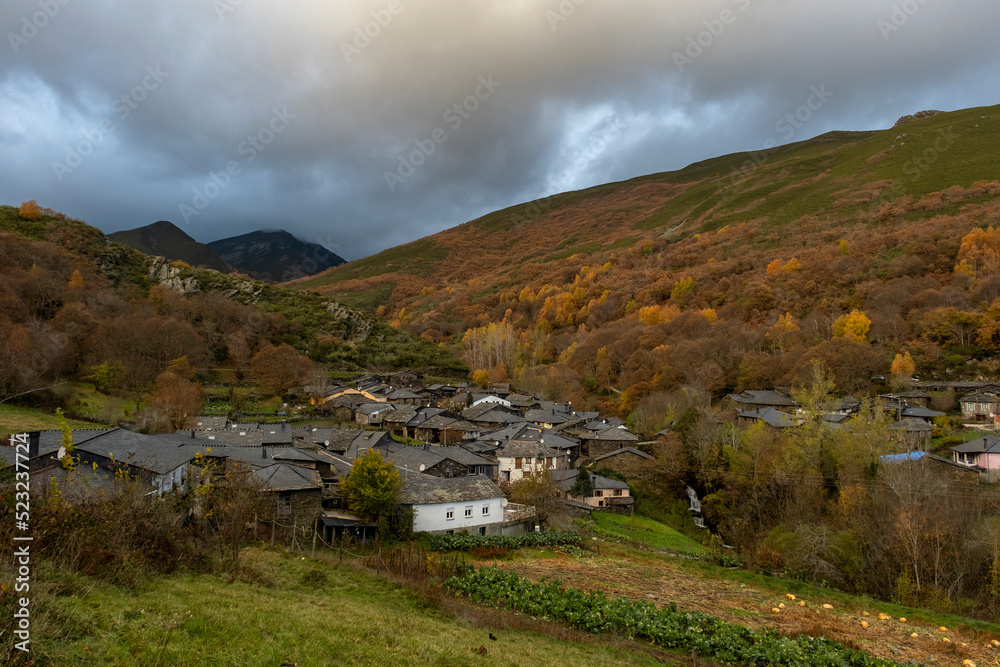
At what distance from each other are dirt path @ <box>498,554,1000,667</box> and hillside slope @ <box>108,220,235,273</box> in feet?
511

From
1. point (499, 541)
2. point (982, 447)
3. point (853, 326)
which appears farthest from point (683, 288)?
point (499, 541)

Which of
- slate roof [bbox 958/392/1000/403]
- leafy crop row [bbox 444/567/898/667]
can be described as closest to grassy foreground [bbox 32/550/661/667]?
leafy crop row [bbox 444/567/898/667]

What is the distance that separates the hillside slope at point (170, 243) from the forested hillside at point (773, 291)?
133 ft

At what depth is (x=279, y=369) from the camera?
2314 inches

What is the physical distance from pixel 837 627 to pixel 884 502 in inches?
572

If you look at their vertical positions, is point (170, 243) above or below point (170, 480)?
above

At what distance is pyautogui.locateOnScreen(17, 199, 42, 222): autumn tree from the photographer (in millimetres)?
77000

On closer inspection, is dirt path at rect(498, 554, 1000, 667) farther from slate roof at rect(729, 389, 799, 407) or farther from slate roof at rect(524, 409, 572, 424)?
slate roof at rect(729, 389, 799, 407)

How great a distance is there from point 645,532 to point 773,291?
6407 cm

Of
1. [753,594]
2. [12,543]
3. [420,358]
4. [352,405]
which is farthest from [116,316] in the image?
[753,594]

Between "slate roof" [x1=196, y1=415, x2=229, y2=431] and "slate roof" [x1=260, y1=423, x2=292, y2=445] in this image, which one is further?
"slate roof" [x1=196, y1=415, x2=229, y2=431]

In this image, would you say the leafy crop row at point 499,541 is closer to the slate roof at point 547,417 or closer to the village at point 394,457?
the village at point 394,457

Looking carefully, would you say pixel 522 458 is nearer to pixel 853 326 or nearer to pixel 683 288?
pixel 853 326

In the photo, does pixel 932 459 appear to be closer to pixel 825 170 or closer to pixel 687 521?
pixel 687 521
